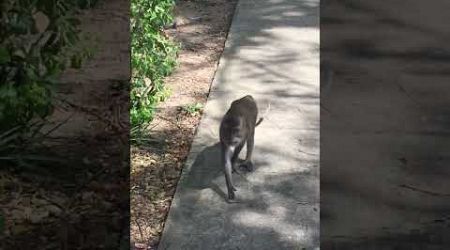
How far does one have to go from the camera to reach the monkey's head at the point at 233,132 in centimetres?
550

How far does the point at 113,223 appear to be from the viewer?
5199mm

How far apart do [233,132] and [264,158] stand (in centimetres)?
62

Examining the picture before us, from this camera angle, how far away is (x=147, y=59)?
6996 millimetres

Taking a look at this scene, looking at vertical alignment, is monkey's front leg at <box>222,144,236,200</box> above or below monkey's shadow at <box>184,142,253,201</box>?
above

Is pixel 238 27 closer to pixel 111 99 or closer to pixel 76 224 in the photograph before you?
pixel 111 99

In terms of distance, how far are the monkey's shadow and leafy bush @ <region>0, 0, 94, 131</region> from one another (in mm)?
1056

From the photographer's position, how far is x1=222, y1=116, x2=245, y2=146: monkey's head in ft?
18.0

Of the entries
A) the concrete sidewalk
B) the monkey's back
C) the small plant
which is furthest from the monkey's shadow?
the small plant

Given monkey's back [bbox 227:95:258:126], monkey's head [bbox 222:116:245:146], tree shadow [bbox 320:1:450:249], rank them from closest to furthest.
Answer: tree shadow [bbox 320:1:450:249]
monkey's head [bbox 222:116:245:146]
monkey's back [bbox 227:95:258:126]

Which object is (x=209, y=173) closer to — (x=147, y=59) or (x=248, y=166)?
(x=248, y=166)

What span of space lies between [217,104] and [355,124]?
1.09 meters

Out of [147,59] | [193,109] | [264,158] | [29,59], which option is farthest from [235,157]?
[147,59]

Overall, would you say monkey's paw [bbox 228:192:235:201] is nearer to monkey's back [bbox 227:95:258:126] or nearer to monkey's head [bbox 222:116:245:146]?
monkey's head [bbox 222:116:245:146]

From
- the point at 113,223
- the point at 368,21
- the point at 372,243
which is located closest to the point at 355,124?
the point at 372,243
